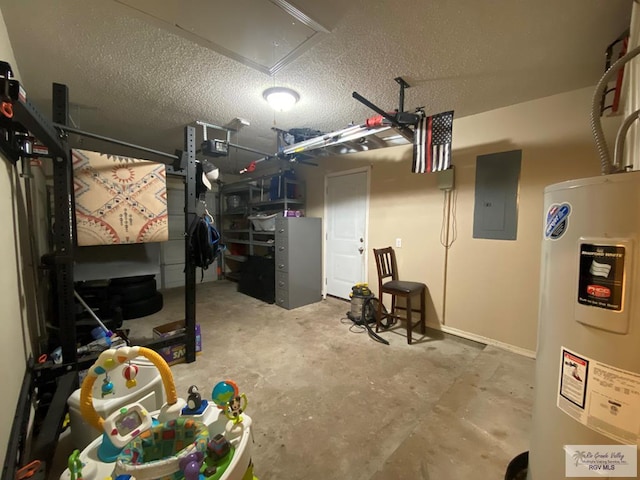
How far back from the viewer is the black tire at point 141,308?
3.56 meters

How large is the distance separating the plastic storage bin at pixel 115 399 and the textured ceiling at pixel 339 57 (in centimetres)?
210

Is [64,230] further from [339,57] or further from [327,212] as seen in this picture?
[327,212]

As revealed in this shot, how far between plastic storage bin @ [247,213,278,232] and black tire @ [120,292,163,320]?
6.29 ft

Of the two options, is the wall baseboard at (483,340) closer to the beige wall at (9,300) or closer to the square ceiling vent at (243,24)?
the square ceiling vent at (243,24)

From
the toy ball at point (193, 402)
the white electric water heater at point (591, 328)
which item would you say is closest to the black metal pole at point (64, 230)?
the toy ball at point (193, 402)

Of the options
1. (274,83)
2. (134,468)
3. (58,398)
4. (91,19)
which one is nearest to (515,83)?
(274,83)

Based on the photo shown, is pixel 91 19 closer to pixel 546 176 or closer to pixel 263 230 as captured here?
pixel 263 230

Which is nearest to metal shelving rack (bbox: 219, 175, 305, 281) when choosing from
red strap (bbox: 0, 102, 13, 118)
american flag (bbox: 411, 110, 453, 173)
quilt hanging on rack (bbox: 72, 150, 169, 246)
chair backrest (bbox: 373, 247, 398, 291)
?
chair backrest (bbox: 373, 247, 398, 291)

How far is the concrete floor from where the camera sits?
1418 millimetres

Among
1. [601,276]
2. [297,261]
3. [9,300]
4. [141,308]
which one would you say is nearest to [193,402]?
→ [9,300]

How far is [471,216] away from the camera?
281 cm

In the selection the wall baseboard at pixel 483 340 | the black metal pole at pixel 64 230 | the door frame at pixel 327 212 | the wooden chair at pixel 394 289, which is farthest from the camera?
the door frame at pixel 327 212

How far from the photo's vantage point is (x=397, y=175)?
3426 millimetres

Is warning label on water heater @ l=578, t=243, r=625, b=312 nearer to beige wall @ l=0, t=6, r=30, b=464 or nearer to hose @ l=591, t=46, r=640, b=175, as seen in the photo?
hose @ l=591, t=46, r=640, b=175
